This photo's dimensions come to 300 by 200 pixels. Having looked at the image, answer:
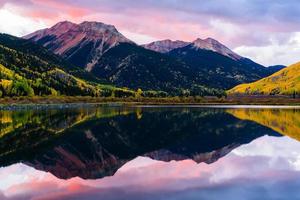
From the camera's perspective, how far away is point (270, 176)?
34.6m

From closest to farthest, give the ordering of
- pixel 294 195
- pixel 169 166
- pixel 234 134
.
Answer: pixel 294 195 < pixel 169 166 < pixel 234 134

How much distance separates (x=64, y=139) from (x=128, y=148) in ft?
48.7

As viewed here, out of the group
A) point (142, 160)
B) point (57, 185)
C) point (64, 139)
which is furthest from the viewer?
point (64, 139)

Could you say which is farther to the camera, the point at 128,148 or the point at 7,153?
the point at 128,148

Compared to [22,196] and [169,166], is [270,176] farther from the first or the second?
[22,196]

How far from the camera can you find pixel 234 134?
76750 mm

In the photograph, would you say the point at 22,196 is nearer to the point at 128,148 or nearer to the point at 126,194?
the point at 126,194

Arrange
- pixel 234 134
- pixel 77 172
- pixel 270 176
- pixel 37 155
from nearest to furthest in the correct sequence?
pixel 270 176 → pixel 77 172 → pixel 37 155 → pixel 234 134

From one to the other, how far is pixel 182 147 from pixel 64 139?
66.4ft

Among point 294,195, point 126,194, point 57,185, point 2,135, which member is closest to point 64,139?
point 2,135

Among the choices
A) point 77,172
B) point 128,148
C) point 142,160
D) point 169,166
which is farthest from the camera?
point 128,148

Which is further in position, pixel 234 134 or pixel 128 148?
pixel 234 134

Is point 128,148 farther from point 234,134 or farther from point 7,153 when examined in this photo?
point 234,134

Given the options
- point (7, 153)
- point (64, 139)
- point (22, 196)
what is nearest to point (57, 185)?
point (22, 196)
